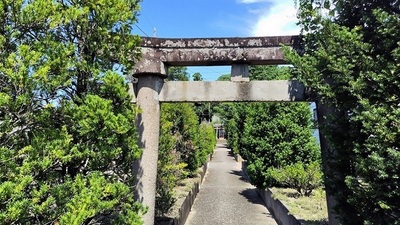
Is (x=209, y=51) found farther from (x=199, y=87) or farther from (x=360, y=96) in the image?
(x=360, y=96)

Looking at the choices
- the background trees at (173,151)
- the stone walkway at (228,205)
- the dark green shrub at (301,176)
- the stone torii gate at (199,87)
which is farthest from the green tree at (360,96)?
the dark green shrub at (301,176)

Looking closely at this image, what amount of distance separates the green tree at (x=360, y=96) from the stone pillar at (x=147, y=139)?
2.30 m

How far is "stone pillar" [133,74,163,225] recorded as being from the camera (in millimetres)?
5125

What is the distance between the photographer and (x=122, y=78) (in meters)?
3.88

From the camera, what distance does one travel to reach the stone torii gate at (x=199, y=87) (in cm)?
514

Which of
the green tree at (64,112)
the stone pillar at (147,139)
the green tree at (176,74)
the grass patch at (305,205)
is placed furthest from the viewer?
the green tree at (176,74)

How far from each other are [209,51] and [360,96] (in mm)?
2494

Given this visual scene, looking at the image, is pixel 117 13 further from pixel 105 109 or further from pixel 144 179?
pixel 144 179

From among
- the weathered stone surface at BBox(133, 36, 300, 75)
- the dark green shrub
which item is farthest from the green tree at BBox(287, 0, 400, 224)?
the dark green shrub

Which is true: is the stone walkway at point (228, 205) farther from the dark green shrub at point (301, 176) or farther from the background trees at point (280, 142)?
the dark green shrub at point (301, 176)

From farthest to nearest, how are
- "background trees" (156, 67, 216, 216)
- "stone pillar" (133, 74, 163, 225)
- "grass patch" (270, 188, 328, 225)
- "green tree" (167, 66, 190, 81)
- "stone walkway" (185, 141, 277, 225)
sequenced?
"green tree" (167, 66, 190, 81) < "stone walkway" (185, 141, 277, 225) < "background trees" (156, 67, 216, 216) < "grass patch" (270, 188, 328, 225) < "stone pillar" (133, 74, 163, 225)

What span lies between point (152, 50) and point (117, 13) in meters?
1.45

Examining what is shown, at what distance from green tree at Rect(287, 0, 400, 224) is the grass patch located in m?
3.28

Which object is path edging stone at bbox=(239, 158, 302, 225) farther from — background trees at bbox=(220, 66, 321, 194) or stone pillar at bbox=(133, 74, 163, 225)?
stone pillar at bbox=(133, 74, 163, 225)
